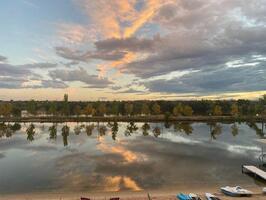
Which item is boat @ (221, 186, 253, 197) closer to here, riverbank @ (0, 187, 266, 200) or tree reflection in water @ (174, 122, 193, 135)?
riverbank @ (0, 187, 266, 200)

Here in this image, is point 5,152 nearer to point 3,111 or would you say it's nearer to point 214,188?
point 214,188

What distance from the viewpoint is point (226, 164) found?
1933 inches

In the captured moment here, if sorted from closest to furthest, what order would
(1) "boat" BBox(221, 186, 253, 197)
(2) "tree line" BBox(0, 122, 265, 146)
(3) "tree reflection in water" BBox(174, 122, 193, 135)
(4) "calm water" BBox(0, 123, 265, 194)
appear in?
1. (1) "boat" BBox(221, 186, 253, 197)
2. (4) "calm water" BBox(0, 123, 265, 194)
3. (2) "tree line" BBox(0, 122, 265, 146)
4. (3) "tree reflection in water" BBox(174, 122, 193, 135)

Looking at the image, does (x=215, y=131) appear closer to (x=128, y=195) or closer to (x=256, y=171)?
(x=256, y=171)

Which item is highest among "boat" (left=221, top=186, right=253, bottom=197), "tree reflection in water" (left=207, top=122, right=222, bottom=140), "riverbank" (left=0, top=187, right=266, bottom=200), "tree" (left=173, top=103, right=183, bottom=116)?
"tree" (left=173, top=103, right=183, bottom=116)

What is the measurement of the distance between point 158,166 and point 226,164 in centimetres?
1118

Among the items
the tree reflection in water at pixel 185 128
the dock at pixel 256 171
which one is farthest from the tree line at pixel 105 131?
the dock at pixel 256 171

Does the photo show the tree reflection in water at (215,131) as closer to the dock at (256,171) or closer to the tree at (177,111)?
the dock at (256,171)

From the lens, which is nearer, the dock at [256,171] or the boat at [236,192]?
the boat at [236,192]

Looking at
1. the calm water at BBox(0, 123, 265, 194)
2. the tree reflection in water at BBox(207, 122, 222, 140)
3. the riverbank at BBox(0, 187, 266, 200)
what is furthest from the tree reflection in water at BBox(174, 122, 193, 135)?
the riverbank at BBox(0, 187, 266, 200)

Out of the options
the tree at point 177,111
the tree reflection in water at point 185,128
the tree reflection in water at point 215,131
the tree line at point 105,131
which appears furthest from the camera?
the tree at point 177,111

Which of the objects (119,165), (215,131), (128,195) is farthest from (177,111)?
(128,195)

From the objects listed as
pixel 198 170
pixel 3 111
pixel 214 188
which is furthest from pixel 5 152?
pixel 3 111

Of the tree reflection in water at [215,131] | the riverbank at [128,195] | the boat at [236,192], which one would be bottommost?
the riverbank at [128,195]
